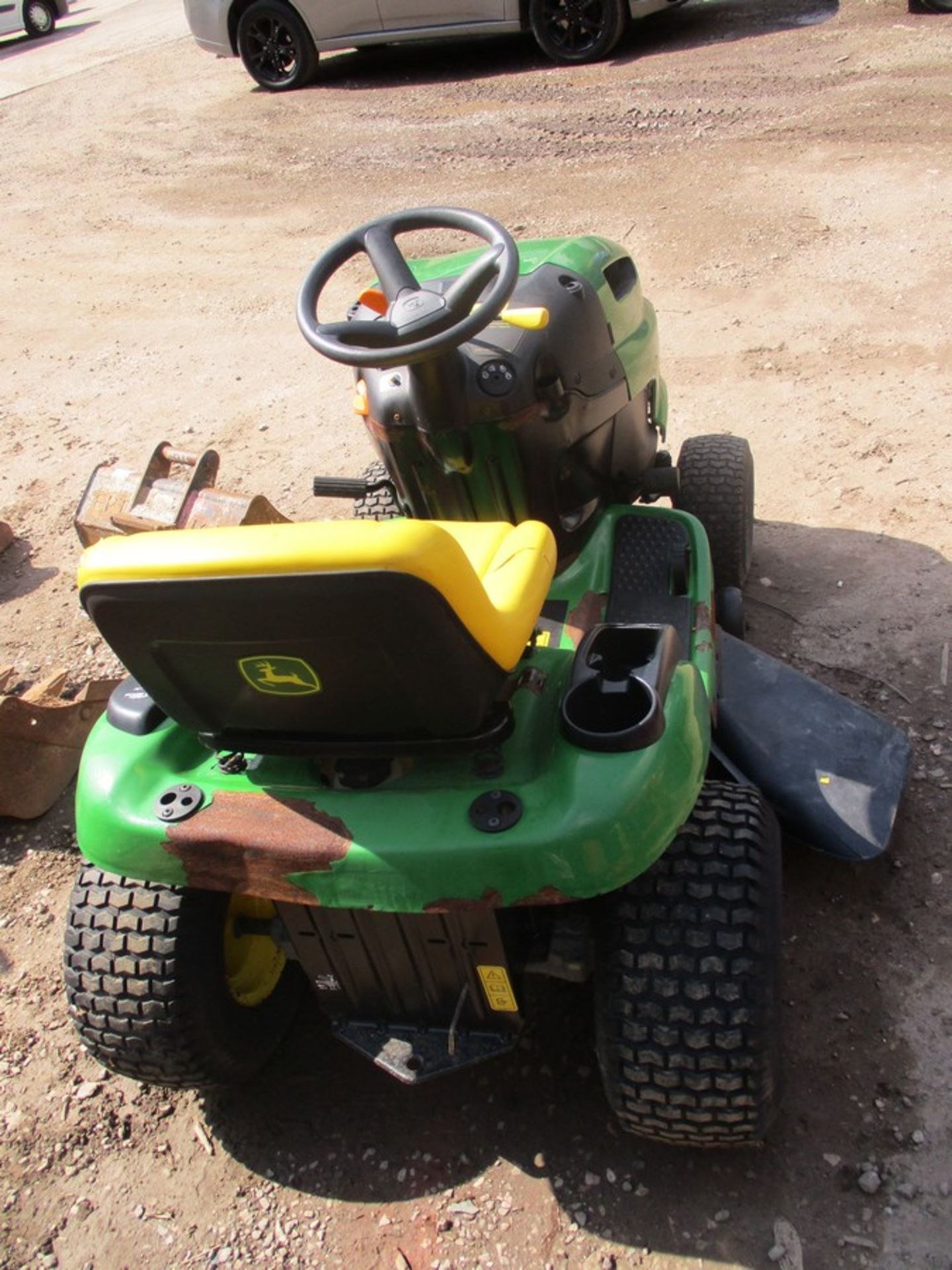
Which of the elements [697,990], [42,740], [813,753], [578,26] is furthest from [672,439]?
[578,26]

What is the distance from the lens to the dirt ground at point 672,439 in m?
2.19

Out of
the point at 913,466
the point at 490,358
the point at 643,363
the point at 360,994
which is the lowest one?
the point at 913,466

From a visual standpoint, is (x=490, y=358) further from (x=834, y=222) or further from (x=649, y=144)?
(x=649, y=144)

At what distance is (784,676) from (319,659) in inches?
63.9

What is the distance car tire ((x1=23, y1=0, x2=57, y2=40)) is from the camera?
47.7ft

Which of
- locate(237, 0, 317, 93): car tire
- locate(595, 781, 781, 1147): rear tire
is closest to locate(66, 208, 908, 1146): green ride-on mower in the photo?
locate(595, 781, 781, 1147): rear tire

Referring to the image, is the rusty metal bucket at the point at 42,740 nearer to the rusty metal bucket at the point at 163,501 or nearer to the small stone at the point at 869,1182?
the rusty metal bucket at the point at 163,501

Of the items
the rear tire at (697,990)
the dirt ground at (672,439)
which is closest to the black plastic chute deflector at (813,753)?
the dirt ground at (672,439)

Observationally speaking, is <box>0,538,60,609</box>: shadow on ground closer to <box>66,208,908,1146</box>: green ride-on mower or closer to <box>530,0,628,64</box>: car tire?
<box>66,208,908,1146</box>: green ride-on mower

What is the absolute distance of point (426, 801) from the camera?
Answer: 1949mm

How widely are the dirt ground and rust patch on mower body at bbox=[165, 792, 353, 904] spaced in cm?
75

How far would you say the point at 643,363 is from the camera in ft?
10.7

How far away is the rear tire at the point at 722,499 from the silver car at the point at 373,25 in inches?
235

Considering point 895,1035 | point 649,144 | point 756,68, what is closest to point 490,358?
point 895,1035
